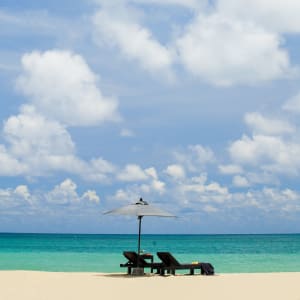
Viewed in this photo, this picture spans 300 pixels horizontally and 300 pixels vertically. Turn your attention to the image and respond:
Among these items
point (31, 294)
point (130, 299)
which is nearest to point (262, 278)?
point (130, 299)

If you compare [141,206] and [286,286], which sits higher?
[141,206]

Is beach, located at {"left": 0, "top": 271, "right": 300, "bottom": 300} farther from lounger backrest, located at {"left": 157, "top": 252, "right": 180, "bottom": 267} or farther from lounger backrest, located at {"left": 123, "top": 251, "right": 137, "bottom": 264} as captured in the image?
lounger backrest, located at {"left": 123, "top": 251, "right": 137, "bottom": 264}

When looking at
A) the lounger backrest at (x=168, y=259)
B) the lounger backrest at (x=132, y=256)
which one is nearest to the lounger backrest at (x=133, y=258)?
the lounger backrest at (x=132, y=256)

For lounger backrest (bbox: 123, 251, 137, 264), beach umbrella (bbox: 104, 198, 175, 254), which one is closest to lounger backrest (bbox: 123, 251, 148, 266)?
lounger backrest (bbox: 123, 251, 137, 264)

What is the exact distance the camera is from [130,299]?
1031 cm

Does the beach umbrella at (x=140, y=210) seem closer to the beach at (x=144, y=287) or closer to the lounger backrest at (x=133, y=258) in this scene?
the lounger backrest at (x=133, y=258)

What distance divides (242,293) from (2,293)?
166 inches

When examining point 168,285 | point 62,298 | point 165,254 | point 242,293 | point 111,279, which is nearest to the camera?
point 62,298

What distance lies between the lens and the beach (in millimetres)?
10758

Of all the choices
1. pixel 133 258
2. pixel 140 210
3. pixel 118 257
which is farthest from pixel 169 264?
pixel 118 257

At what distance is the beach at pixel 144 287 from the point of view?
1076 cm

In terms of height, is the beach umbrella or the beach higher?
the beach umbrella

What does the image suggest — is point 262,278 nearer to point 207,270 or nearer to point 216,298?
point 207,270

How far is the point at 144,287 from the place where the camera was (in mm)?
11984
